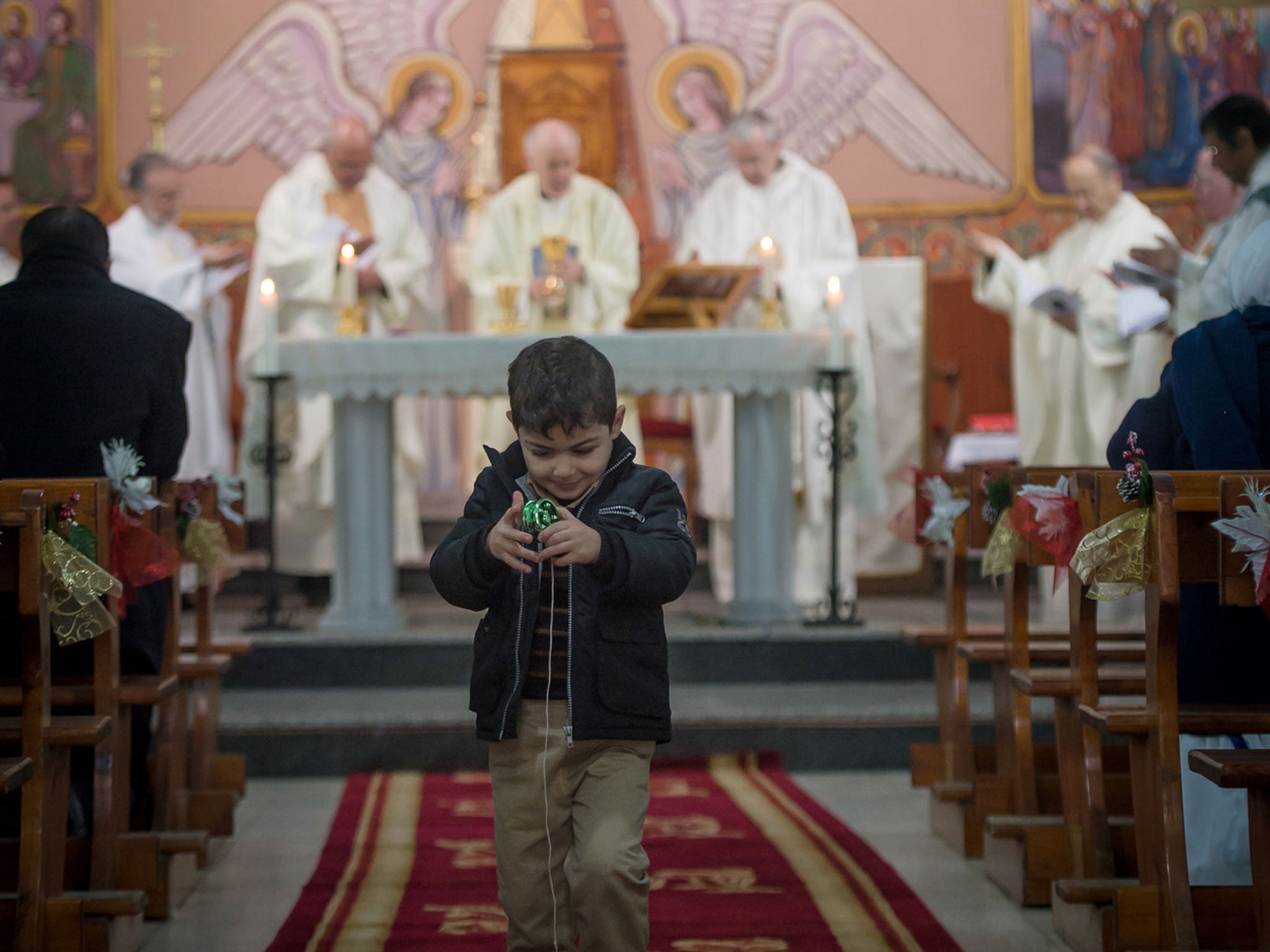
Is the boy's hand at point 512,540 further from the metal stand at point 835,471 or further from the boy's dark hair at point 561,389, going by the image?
the metal stand at point 835,471

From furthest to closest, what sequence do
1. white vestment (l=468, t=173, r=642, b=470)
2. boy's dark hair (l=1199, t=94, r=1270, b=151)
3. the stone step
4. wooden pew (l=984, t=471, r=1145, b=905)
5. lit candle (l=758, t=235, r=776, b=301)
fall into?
white vestment (l=468, t=173, r=642, b=470), lit candle (l=758, t=235, r=776, b=301), the stone step, boy's dark hair (l=1199, t=94, r=1270, b=151), wooden pew (l=984, t=471, r=1145, b=905)

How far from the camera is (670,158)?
1039 cm

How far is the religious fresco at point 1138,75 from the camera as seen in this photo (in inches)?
404

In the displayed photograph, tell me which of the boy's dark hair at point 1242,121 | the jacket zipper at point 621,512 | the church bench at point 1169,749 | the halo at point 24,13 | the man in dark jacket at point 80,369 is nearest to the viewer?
the jacket zipper at point 621,512

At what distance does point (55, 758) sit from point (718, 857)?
1.77 metres

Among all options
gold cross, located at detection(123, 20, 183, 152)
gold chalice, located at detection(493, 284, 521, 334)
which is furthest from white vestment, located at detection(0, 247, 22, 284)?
gold chalice, located at detection(493, 284, 521, 334)


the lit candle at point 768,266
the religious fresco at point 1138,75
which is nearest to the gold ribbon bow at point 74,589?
the lit candle at point 768,266

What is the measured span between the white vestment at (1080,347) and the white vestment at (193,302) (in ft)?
12.6

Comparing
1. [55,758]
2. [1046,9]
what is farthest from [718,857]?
[1046,9]

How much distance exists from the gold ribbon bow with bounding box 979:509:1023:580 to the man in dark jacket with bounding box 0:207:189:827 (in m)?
2.15

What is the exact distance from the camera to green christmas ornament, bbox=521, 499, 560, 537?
2.46m

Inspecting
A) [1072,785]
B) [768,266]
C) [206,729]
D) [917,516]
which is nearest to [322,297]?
[768,266]

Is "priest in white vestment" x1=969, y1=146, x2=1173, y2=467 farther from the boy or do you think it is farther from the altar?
the boy

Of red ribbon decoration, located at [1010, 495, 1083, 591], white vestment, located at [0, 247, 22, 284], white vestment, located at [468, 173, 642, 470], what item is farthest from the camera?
white vestment, located at [0, 247, 22, 284]
